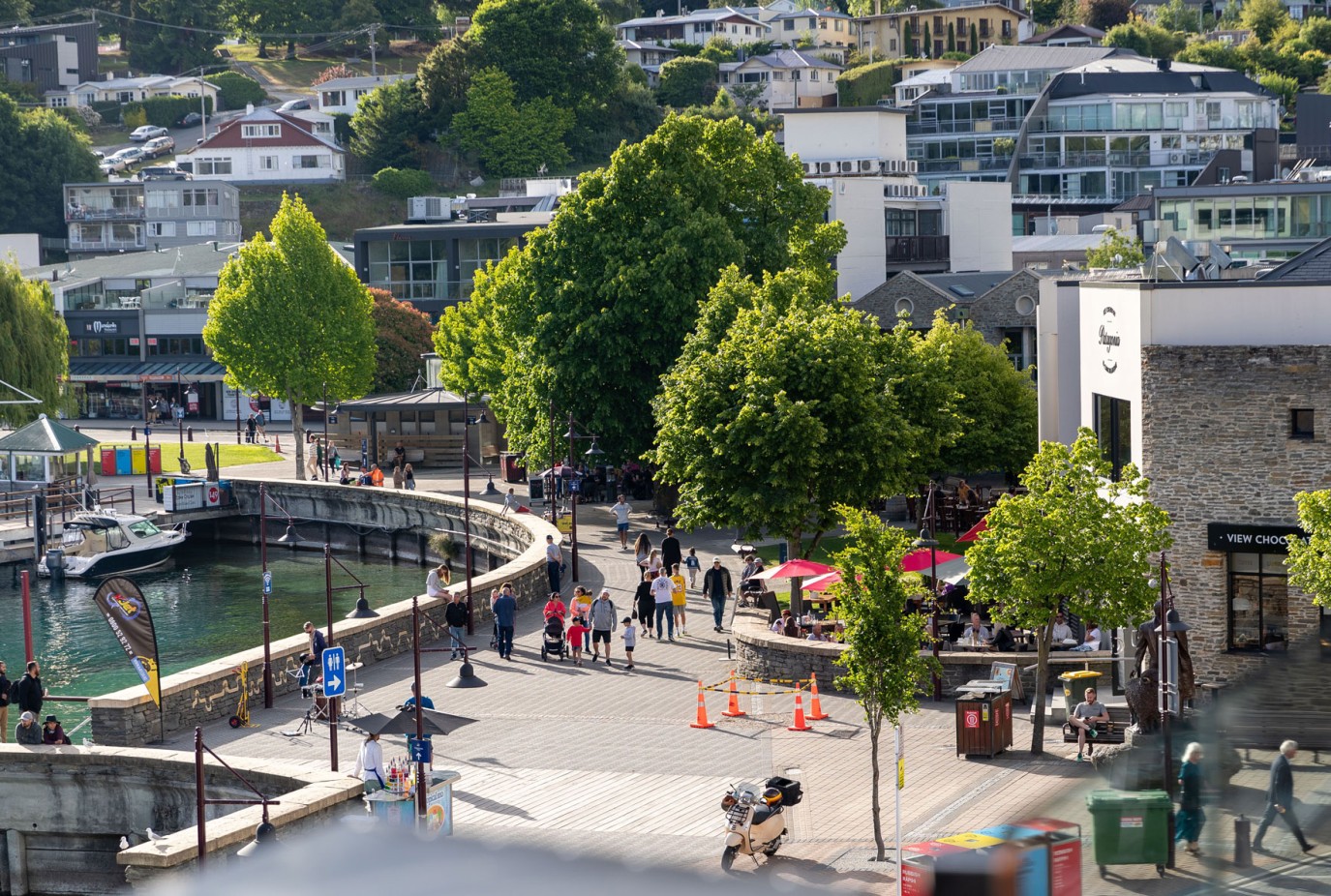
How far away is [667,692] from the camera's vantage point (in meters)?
26.9

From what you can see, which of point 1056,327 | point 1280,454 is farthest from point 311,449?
point 1280,454

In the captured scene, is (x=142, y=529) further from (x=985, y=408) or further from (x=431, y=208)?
(x=431, y=208)

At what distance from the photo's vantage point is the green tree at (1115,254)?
60119mm

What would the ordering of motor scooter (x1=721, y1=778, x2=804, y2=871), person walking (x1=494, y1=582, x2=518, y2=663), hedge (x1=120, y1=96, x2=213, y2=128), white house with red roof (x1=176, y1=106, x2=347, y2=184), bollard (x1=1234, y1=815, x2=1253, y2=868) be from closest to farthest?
bollard (x1=1234, y1=815, x2=1253, y2=868), motor scooter (x1=721, y1=778, x2=804, y2=871), person walking (x1=494, y1=582, x2=518, y2=663), white house with red roof (x1=176, y1=106, x2=347, y2=184), hedge (x1=120, y1=96, x2=213, y2=128)

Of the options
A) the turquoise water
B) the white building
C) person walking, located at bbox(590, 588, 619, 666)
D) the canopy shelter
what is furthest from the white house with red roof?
person walking, located at bbox(590, 588, 619, 666)

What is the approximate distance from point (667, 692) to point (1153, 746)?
23.9m

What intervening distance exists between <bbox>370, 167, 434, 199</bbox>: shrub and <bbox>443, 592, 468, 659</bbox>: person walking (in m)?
89.6

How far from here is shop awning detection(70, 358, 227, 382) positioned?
79.5 metres

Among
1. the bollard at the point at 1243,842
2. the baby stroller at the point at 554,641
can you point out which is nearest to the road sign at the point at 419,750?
the baby stroller at the point at 554,641

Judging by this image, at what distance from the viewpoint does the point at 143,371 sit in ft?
266

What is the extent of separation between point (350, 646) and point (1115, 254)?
39.4 m

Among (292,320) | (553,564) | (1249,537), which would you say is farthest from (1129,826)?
(292,320)

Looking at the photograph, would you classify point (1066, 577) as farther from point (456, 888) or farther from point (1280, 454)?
point (456, 888)

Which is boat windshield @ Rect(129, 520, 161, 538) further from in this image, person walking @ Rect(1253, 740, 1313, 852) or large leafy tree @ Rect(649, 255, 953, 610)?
person walking @ Rect(1253, 740, 1313, 852)
